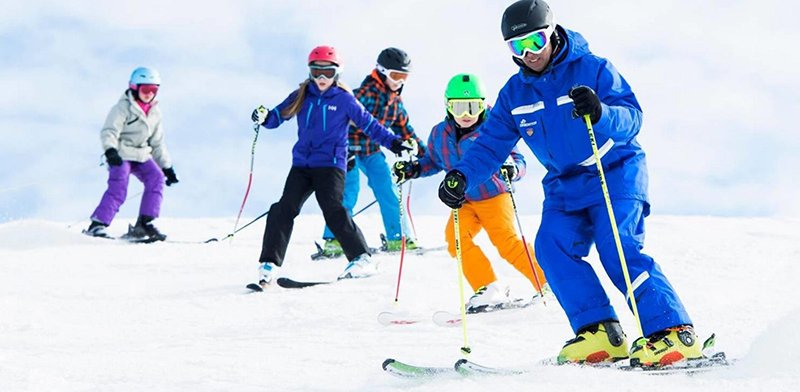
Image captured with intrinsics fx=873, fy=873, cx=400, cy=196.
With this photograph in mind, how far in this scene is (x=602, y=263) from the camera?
3.96m

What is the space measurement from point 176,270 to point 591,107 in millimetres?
6256

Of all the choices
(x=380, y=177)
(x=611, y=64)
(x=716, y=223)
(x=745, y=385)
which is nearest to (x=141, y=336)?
(x=611, y=64)

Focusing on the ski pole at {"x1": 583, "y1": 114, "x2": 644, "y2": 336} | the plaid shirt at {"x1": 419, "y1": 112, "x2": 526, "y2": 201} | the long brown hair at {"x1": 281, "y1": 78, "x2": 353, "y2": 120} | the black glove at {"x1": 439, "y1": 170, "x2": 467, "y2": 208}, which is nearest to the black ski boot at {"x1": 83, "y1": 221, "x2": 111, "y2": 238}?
the long brown hair at {"x1": 281, "y1": 78, "x2": 353, "y2": 120}

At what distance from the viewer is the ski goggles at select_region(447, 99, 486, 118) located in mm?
6352

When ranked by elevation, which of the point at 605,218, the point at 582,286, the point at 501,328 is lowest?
the point at 501,328

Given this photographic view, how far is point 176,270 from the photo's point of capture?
8.86m

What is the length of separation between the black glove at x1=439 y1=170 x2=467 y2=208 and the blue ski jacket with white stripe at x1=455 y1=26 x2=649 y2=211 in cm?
38

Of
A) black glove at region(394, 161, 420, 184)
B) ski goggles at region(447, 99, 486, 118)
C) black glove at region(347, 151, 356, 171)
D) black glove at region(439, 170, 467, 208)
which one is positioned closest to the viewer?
black glove at region(439, 170, 467, 208)

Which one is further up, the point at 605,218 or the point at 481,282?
the point at 605,218

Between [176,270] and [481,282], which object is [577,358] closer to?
[481,282]

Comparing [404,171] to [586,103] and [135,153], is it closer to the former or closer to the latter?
[586,103]

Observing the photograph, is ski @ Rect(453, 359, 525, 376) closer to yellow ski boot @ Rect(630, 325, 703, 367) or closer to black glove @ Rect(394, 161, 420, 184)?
yellow ski boot @ Rect(630, 325, 703, 367)

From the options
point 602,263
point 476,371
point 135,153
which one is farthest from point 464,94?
point 135,153

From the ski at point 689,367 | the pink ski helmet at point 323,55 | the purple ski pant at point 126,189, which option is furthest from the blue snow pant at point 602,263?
the purple ski pant at point 126,189
